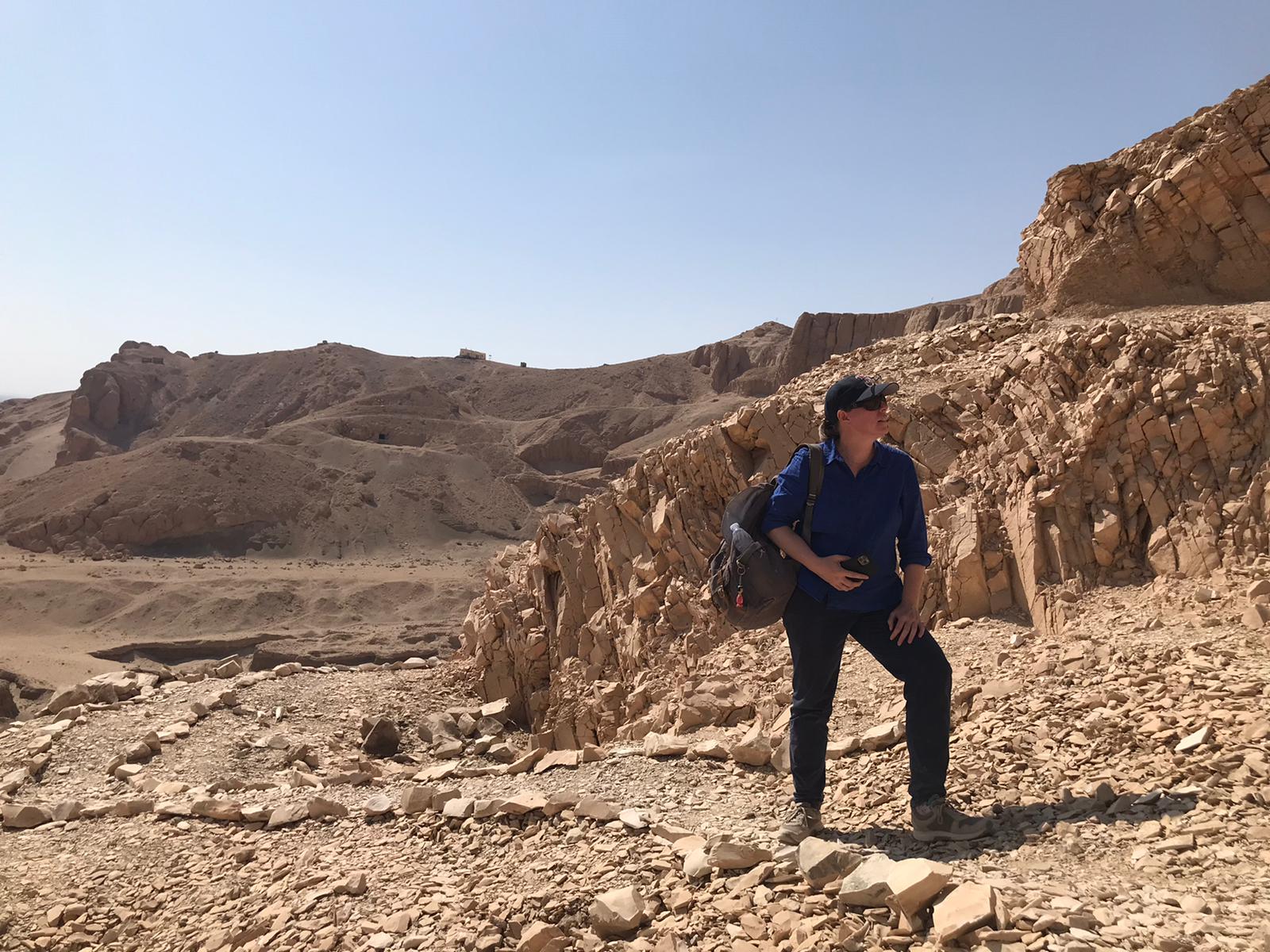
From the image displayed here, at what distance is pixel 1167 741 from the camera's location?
3.93 metres

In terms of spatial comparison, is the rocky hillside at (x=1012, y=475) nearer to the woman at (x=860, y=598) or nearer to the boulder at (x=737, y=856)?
the woman at (x=860, y=598)

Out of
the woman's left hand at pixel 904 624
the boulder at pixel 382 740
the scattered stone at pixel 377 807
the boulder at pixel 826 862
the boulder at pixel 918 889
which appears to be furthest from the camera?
the boulder at pixel 382 740

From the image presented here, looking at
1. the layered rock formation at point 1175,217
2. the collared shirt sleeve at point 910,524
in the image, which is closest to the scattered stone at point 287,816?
the collared shirt sleeve at point 910,524

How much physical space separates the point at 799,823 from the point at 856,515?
1339 mm

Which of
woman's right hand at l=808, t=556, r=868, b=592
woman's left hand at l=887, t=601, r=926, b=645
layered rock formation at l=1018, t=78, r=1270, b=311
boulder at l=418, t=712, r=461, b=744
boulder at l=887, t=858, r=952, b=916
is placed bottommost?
boulder at l=418, t=712, r=461, b=744

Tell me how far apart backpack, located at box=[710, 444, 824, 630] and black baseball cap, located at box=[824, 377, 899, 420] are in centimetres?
21

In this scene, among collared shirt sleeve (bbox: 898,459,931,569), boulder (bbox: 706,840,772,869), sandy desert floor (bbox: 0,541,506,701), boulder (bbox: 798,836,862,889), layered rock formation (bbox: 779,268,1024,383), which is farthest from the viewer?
layered rock formation (bbox: 779,268,1024,383)

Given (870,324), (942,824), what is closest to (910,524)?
(942,824)

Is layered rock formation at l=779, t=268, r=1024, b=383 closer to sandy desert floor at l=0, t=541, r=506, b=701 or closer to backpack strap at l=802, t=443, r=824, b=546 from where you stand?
sandy desert floor at l=0, t=541, r=506, b=701

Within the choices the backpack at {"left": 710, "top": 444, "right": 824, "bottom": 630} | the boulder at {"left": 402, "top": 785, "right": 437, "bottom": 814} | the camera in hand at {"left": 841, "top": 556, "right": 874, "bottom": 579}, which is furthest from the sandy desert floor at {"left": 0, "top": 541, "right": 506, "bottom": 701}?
the camera in hand at {"left": 841, "top": 556, "right": 874, "bottom": 579}

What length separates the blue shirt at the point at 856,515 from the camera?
3801 millimetres

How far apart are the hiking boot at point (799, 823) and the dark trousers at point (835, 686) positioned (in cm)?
4

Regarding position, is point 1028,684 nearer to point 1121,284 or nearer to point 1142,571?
point 1142,571

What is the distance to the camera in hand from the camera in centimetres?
372
